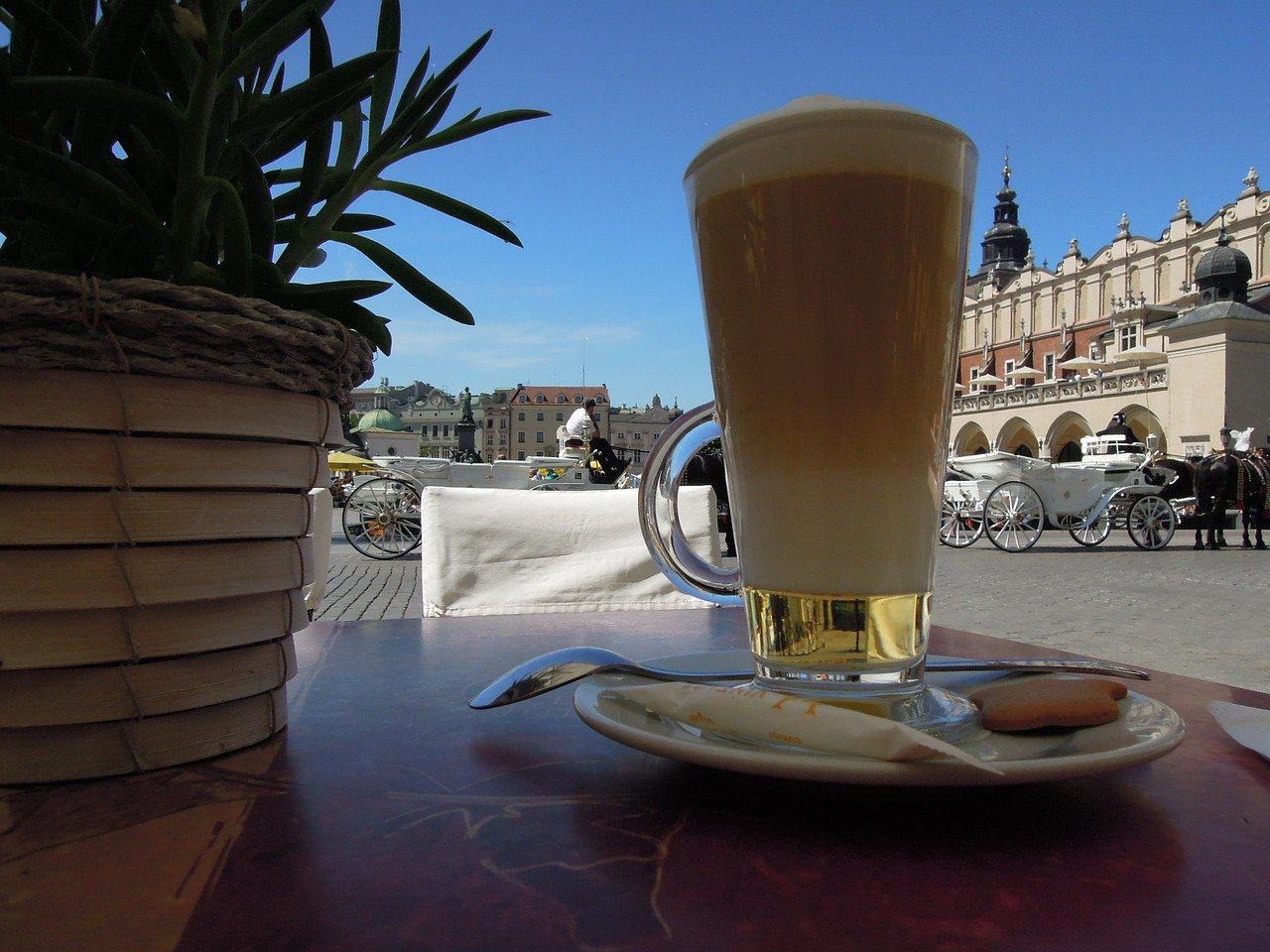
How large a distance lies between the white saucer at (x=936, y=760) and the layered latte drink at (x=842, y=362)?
2.4 inches

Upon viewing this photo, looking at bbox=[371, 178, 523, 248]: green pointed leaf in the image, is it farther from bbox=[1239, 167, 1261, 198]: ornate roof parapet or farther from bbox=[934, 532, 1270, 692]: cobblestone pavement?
bbox=[1239, 167, 1261, 198]: ornate roof parapet

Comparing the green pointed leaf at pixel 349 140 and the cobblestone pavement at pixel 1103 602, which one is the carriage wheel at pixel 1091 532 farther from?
the green pointed leaf at pixel 349 140

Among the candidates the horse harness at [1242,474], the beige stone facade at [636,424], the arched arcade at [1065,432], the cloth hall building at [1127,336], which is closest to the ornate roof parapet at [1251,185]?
the cloth hall building at [1127,336]

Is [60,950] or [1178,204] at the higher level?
[1178,204]

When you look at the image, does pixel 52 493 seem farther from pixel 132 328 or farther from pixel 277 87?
pixel 277 87

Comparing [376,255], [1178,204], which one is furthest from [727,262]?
[1178,204]

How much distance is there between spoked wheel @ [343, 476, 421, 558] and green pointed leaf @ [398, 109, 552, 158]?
553 centimetres

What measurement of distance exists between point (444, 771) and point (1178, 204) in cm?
2630

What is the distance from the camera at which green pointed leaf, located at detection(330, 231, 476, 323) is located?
381 millimetres

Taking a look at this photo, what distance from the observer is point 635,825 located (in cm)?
22

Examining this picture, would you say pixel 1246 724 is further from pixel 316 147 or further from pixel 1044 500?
pixel 1044 500

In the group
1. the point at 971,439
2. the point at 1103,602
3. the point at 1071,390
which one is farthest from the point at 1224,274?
the point at 1103,602

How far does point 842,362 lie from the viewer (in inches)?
13.0

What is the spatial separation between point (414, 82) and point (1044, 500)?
24.8 ft
